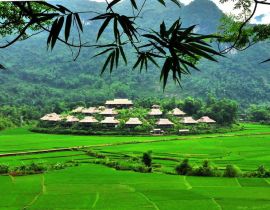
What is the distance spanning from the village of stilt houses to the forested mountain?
23.7m

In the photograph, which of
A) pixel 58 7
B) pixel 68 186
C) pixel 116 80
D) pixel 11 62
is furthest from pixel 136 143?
pixel 11 62

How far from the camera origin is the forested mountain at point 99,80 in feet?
243

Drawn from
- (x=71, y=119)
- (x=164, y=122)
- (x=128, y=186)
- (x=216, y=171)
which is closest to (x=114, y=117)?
(x=71, y=119)

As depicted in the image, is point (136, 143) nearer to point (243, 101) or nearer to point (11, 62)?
point (243, 101)

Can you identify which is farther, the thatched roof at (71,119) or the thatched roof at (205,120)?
the thatched roof at (205,120)

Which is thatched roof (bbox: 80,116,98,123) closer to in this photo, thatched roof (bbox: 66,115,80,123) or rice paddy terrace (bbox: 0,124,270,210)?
thatched roof (bbox: 66,115,80,123)

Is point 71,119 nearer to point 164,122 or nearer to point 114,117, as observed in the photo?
point 114,117

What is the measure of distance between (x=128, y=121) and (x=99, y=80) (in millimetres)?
48049

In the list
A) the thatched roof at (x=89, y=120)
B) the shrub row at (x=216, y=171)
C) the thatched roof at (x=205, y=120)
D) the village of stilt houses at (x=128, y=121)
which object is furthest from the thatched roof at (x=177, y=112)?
the shrub row at (x=216, y=171)

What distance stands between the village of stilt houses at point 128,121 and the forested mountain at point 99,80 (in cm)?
2366

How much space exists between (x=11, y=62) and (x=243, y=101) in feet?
175

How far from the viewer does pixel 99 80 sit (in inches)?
3359

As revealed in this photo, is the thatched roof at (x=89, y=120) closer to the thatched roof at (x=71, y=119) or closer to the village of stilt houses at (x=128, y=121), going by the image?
the village of stilt houses at (x=128, y=121)

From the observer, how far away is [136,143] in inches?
1138
